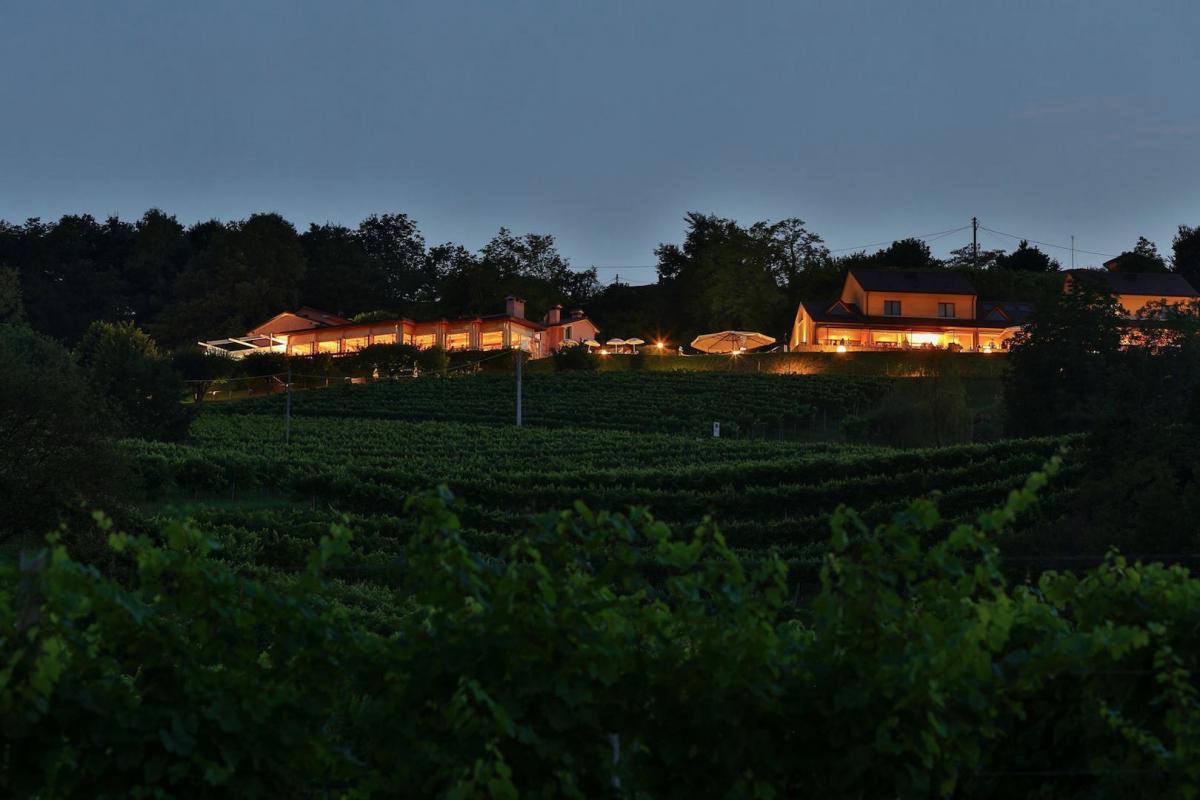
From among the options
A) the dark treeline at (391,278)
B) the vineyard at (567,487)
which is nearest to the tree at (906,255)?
the dark treeline at (391,278)

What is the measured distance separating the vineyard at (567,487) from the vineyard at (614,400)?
11201mm

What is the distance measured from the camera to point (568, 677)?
Answer: 4.33m

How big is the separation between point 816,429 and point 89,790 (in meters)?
47.1

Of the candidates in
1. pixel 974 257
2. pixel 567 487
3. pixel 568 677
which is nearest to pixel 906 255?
pixel 974 257

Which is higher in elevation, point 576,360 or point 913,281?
point 913,281

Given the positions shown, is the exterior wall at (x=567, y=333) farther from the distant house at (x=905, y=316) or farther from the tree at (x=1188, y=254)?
the tree at (x=1188, y=254)

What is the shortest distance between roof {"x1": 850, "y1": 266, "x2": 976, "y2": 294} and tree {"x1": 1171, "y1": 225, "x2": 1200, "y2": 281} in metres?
22.4

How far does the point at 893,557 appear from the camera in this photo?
4.59 m

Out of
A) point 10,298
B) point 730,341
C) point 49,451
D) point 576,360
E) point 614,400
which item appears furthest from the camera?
point 10,298

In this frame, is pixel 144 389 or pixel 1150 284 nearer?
pixel 144 389

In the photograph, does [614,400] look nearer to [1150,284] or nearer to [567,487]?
[567,487]

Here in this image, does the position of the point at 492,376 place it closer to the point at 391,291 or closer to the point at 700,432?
the point at 700,432

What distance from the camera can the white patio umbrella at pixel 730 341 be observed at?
240 ft

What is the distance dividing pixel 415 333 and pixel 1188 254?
53.7 m
